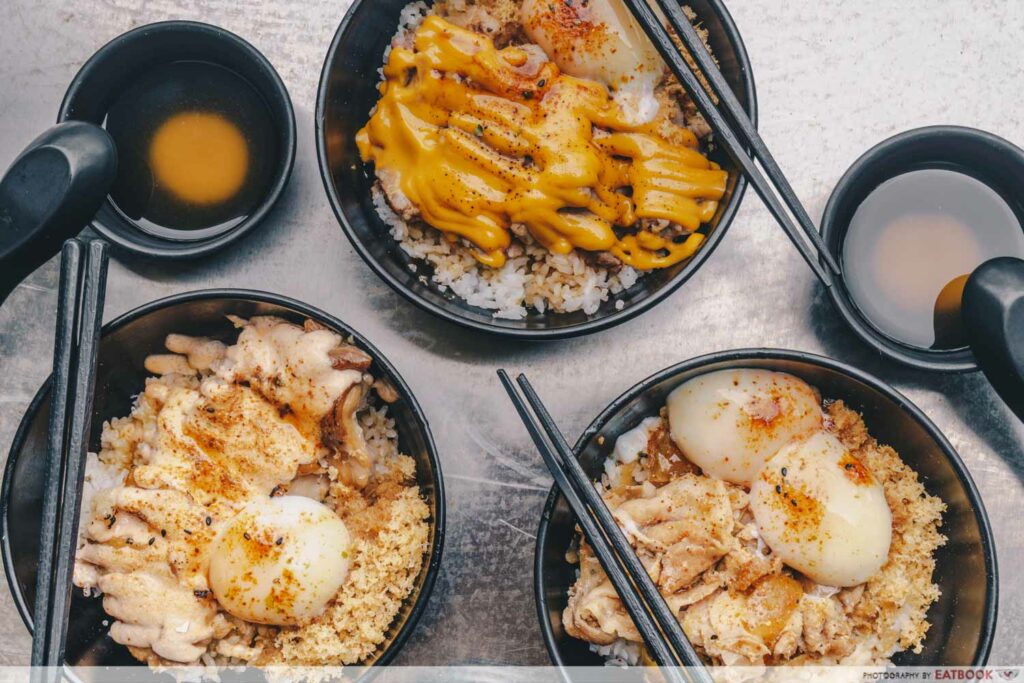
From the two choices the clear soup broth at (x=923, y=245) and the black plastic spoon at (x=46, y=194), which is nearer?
the black plastic spoon at (x=46, y=194)

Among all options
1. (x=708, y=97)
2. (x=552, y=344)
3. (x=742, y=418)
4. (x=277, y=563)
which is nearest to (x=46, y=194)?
(x=277, y=563)

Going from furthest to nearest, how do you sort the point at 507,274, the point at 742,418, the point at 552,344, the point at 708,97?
1. the point at 552,344
2. the point at 507,274
3. the point at 742,418
4. the point at 708,97

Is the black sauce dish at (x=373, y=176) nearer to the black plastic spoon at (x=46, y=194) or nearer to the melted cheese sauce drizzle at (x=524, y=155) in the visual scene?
the melted cheese sauce drizzle at (x=524, y=155)

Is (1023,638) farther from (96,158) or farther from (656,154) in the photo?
(96,158)

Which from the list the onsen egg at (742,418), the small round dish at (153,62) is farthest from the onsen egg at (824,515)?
the small round dish at (153,62)

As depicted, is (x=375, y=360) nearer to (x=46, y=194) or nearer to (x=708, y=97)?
(x=46, y=194)

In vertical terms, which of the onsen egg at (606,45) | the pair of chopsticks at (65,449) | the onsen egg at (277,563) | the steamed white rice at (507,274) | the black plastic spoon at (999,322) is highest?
the onsen egg at (606,45)

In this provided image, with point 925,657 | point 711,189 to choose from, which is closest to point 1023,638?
point 925,657
